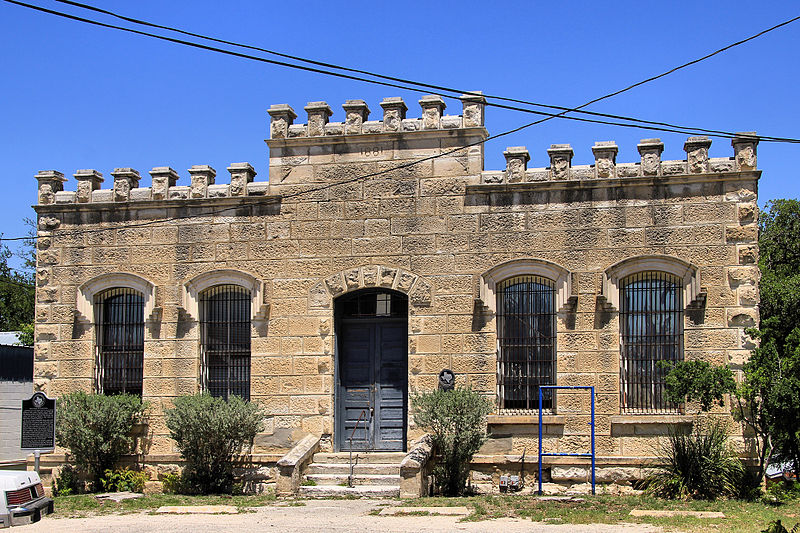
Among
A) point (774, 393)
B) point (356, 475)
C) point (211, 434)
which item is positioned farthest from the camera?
point (211, 434)

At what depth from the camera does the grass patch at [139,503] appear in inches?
599

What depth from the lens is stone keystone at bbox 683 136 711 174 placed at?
1642cm

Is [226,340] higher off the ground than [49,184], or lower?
lower

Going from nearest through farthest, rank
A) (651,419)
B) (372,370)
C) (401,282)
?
(651,419) → (401,282) → (372,370)

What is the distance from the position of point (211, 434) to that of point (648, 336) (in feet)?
24.9

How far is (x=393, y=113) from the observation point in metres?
17.9

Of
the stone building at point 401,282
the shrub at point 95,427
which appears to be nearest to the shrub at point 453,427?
the stone building at point 401,282

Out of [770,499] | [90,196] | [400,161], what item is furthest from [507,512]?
[90,196]

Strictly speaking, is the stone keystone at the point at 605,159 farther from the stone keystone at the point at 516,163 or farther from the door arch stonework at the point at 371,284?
the door arch stonework at the point at 371,284

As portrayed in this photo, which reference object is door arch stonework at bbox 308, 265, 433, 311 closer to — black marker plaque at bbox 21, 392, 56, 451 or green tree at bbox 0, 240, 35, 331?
black marker plaque at bbox 21, 392, 56, 451

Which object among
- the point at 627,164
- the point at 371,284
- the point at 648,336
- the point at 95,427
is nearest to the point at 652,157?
the point at 627,164

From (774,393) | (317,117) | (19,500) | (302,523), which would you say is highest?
(317,117)

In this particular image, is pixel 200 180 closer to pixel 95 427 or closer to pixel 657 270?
pixel 95 427

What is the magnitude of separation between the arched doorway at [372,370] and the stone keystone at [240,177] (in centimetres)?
278
